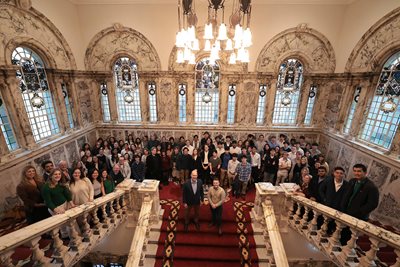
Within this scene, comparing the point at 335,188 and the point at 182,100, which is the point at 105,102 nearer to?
the point at 182,100

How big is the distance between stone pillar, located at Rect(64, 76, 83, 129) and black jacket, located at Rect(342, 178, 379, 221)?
11.1 meters

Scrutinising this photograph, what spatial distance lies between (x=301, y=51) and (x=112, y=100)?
10.2 meters

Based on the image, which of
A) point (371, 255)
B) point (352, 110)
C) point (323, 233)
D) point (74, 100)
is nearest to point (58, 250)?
point (323, 233)

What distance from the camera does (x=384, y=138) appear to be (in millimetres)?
7273

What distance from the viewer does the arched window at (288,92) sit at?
9945 millimetres

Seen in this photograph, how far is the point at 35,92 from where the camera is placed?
7684 mm

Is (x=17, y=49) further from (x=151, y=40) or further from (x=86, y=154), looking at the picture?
(x=151, y=40)

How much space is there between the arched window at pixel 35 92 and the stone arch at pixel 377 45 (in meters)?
13.4

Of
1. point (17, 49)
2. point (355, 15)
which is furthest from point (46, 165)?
point (355, 15)

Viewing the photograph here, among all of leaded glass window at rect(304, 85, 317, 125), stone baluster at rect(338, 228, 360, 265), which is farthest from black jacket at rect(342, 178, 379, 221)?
leaded glass window at rect(304, 85, 317, 125)

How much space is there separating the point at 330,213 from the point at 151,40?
32.4 feet

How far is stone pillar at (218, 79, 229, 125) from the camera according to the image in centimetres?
1001

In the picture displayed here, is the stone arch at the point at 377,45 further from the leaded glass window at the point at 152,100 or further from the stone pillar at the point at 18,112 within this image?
the stone pillar at the point at 18,112

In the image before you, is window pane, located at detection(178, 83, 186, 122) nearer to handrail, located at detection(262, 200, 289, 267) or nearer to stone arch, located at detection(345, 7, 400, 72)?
handrail, located at detection(262, 200, 289, 267)
